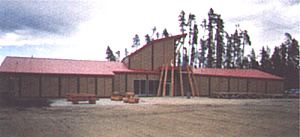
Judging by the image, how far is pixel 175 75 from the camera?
37156 mm

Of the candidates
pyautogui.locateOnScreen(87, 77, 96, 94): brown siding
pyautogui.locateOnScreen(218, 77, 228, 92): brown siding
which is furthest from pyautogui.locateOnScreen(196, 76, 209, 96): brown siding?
pyautogui.locateOnScreen(87, 77, 96, 94): brown siding

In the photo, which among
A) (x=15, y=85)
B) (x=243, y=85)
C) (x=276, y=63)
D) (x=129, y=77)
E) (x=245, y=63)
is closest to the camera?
(x=15, y=85)

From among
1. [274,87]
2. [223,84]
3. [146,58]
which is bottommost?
[274,87]

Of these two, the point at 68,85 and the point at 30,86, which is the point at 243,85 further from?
the point at 30,86

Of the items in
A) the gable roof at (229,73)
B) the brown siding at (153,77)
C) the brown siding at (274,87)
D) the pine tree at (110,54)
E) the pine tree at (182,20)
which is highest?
the pine tree at (182,20)

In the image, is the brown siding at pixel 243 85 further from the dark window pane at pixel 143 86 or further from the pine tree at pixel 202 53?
the pine tree at pixel 202 53

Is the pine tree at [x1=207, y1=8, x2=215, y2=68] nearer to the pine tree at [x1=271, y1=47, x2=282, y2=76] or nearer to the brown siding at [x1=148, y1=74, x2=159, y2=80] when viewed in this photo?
the pine tree at [x1=271, y1=47, x2=282, y2=76]

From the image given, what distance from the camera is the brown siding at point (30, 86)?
30.0 meters

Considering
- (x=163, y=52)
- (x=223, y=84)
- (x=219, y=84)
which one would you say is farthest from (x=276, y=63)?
(x=163, y=52)

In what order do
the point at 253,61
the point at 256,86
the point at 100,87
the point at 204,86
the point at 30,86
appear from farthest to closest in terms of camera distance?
the point at 253,61
the point at 256,86
the point at 204,86
the point at 100,87
the point at 30,86

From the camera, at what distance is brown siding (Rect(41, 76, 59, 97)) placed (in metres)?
30.6

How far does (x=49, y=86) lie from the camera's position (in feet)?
101

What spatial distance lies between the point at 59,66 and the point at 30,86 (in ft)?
12.1

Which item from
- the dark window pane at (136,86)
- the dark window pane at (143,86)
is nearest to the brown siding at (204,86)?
the dark window pane at (143,86)
